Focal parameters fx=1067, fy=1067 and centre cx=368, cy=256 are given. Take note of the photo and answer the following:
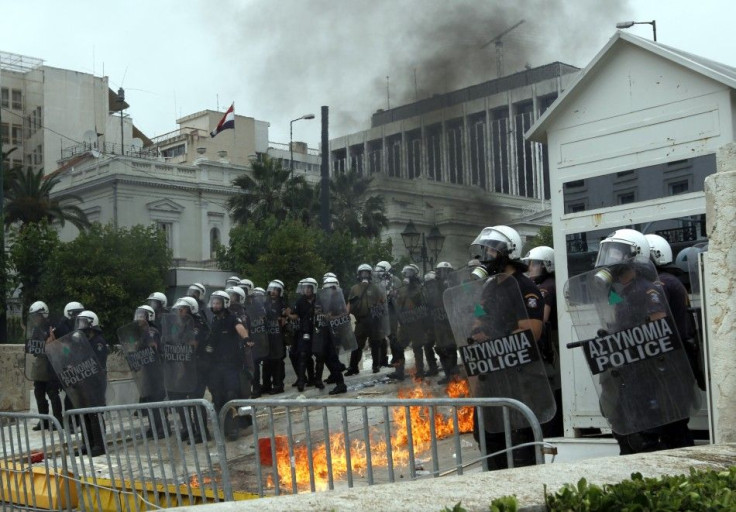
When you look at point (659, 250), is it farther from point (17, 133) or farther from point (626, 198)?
point (17, 133)

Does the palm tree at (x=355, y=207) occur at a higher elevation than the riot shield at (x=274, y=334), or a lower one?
higher

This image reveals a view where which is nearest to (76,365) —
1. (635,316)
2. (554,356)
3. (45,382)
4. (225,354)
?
(225,354)

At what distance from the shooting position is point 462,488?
3.14 metres

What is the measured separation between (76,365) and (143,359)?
1.01 metres

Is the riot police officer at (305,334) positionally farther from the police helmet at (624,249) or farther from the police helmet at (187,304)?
the police helmet at (624,249)

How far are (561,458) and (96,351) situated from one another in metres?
6.60

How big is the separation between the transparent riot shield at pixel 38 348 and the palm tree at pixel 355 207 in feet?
66.6

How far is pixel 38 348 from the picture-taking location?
1486 centimetres

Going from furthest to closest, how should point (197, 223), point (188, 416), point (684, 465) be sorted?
point (197, 223)
point (188, 416)
point (684, 465)

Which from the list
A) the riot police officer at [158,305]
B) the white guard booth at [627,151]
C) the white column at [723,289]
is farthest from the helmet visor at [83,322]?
the white column at [723,289]

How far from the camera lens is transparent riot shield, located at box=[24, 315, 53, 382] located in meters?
14.6

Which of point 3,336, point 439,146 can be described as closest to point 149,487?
point 439,146

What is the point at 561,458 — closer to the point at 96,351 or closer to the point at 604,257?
the point at 604,257

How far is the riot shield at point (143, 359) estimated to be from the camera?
42.2ft
